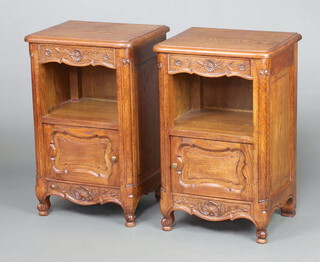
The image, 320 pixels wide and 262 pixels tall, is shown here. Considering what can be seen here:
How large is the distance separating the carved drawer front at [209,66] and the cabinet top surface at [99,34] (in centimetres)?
24

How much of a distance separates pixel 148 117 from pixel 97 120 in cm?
26

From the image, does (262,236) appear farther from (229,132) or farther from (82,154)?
(82,154)

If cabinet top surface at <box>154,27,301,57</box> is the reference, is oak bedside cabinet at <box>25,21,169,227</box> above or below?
below

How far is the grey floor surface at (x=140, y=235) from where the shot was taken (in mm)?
4521

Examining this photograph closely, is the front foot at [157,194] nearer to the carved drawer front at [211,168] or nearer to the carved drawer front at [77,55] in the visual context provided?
the carved drawer front at [211,168]

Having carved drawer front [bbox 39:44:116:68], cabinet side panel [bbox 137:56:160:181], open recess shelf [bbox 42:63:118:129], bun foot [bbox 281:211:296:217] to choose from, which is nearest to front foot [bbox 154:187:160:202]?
cabinet side panel [bbox 137:56:160:181]

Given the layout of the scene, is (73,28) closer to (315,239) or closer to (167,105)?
(167,105)

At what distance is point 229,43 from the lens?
4.58 metres

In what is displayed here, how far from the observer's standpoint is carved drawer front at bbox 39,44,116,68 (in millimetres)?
4688

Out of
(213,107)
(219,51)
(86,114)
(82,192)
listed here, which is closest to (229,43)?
(219,51)

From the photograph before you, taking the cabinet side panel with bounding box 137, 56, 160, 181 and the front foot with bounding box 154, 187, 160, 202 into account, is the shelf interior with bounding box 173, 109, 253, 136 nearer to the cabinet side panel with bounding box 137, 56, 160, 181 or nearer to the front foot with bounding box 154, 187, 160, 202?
the cabinet side panel with bounding box 137, 56, 160, 181

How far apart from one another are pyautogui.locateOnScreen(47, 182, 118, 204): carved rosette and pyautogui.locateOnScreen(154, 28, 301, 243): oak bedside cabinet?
0.28 metres

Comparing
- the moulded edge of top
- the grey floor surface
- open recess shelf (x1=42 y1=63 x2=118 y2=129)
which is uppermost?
the moulded edge of top

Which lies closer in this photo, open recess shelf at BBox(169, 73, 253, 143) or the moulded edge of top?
the moulded edge of top
